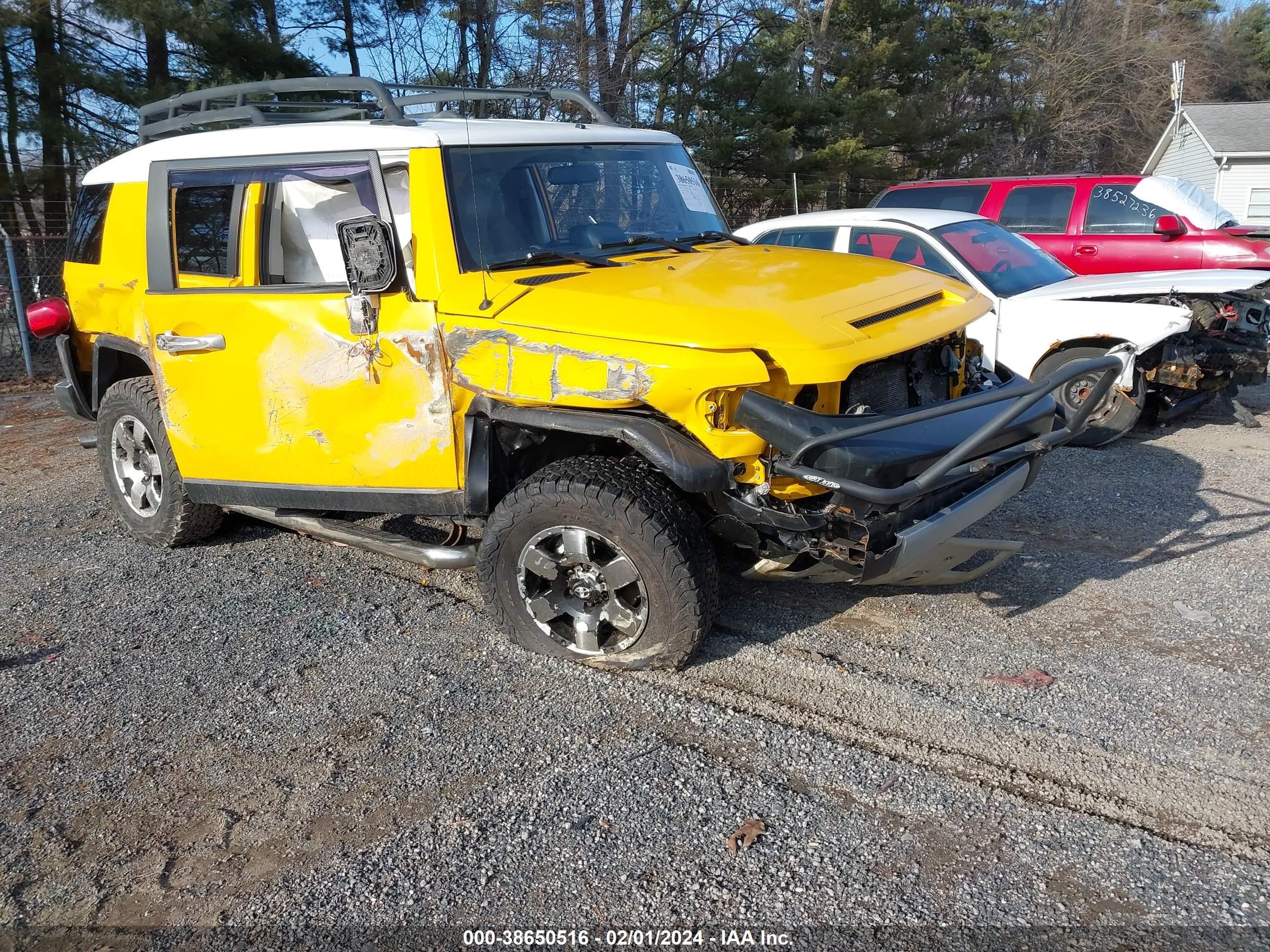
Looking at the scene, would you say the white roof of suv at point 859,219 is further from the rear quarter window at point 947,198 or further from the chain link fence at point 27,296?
the chain link fence at point 27,296

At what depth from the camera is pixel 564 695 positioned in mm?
4035

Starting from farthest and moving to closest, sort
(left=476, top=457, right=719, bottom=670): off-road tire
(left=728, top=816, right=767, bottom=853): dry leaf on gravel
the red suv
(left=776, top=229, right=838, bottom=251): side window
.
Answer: the red suv < (left=776, top=229, right=838, bottom=251): side window < (left=476, top=457, right=719, bottom=670): off-road tire < (left=728, top=816, right=767, bottom=853): dry leaf on gravel

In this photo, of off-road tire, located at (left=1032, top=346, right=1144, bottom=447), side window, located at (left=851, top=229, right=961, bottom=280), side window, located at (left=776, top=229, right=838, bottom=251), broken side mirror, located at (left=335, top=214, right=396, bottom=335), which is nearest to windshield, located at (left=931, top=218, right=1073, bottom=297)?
side window, located at (left=851, top=229, right=961, bottom=280)

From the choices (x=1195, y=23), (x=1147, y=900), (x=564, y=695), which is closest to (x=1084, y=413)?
(x=1147, y=900)

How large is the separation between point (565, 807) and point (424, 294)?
6.97ft

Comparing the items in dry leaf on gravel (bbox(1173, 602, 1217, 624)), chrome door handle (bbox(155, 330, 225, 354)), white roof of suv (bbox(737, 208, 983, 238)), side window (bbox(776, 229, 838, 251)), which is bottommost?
dry leaf on gravel (bbox(1173, 602, 1217, 624))

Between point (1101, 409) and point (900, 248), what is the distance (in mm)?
1983

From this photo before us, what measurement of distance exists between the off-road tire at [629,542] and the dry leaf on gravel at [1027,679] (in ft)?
3.81

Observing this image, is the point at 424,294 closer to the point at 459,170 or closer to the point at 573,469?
the point at 459,170

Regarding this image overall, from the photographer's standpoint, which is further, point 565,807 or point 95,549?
point 95,549

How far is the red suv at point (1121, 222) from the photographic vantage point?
1023cm

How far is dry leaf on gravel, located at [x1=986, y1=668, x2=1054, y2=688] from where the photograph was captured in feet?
13.1

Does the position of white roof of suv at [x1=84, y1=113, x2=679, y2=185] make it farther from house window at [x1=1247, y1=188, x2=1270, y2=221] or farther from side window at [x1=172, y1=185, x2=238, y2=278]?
house window at [x1=1247, y1=188, x2=1270, y2=221]

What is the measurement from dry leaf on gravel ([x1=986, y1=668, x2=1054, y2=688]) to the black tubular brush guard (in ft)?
2.82
